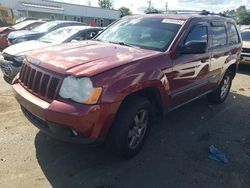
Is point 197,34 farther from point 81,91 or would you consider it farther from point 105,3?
point 105,3

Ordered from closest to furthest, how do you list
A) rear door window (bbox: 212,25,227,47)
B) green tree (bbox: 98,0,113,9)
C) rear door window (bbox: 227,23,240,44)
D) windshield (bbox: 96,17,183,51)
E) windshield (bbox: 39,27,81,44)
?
windshield (bbox: 96,17,183,51) < rear door window (bbox: 212,25,227,47) < rear door window (bbox: 227,23,240,44) < windshield (bbox: 39,27,81,44) < green tree (bbox: 98,0,113,9)

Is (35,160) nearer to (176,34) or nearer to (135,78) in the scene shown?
(135,78)

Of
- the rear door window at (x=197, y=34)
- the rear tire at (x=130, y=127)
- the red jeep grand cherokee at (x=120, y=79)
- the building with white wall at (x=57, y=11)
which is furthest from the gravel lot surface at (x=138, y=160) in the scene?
the building with white wall at (x=57, y=11)

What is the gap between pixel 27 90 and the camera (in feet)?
13.3

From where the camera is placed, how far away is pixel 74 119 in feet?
11.0

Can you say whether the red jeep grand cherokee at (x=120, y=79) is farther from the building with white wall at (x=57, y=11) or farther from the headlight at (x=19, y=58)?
the building with white wall at (x=57, y=11)

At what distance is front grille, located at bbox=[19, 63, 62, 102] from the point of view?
11.8 feet

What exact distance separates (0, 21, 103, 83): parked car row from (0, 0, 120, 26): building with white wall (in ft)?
113

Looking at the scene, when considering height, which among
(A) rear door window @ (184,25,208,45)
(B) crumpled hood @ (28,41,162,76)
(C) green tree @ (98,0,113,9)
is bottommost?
(C) green tree @ (98,0,113,9)

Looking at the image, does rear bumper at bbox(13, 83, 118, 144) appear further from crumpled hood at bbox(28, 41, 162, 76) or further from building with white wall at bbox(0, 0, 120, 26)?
building with white wall at bbox(0, 0, 120, 26)

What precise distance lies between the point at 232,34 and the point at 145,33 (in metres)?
2.74

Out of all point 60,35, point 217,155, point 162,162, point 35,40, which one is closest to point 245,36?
point 60,35

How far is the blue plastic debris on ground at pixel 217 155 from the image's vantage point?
4371 mm

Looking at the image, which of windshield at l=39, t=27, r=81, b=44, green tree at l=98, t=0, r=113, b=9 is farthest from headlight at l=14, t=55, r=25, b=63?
green tree at l=98, t=0, r=113, b=9
